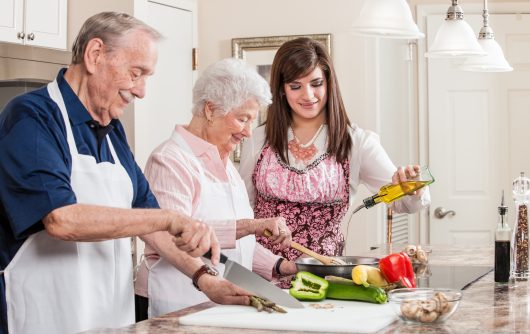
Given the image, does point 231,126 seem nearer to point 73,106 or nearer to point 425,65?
point 73,106

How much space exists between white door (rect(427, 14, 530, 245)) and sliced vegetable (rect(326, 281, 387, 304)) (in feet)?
11.3

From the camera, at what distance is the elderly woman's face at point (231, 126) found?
2660 mm

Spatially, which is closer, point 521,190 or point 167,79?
point 521,190

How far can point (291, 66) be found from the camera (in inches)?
122

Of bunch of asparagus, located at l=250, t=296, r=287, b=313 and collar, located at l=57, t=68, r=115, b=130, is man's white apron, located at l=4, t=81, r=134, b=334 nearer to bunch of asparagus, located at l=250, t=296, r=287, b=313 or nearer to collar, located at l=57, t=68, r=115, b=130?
collar, located at l=57, t=68, r=115, b=130

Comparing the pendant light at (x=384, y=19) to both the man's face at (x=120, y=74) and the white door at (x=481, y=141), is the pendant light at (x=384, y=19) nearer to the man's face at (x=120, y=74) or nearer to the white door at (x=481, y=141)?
the man's face at (x=120, y=74)

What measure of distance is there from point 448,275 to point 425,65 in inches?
124

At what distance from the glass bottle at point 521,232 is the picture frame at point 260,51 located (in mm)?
2536

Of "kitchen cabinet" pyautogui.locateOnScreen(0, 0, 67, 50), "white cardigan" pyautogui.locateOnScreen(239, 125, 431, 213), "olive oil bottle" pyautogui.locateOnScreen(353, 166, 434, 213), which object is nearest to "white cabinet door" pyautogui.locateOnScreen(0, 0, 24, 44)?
"kitchen cabinet" pyautogui.locateOnScreen(0, 0, 67, 50)

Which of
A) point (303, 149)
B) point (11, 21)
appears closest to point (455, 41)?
point (303, 149)

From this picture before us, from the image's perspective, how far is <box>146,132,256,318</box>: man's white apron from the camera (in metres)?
2.47

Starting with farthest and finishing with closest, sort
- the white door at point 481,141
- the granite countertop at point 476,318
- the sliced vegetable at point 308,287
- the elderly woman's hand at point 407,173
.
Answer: the white door at point 481,141 < the elderly woman's hand at point 407,173 < the sliced vegetable at point 308,287 < the granite countertop at point 476,318

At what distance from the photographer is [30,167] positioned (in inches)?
75.8

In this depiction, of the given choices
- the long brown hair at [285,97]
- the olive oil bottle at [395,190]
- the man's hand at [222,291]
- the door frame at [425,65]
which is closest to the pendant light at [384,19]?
the long brown hair at [285,97]
